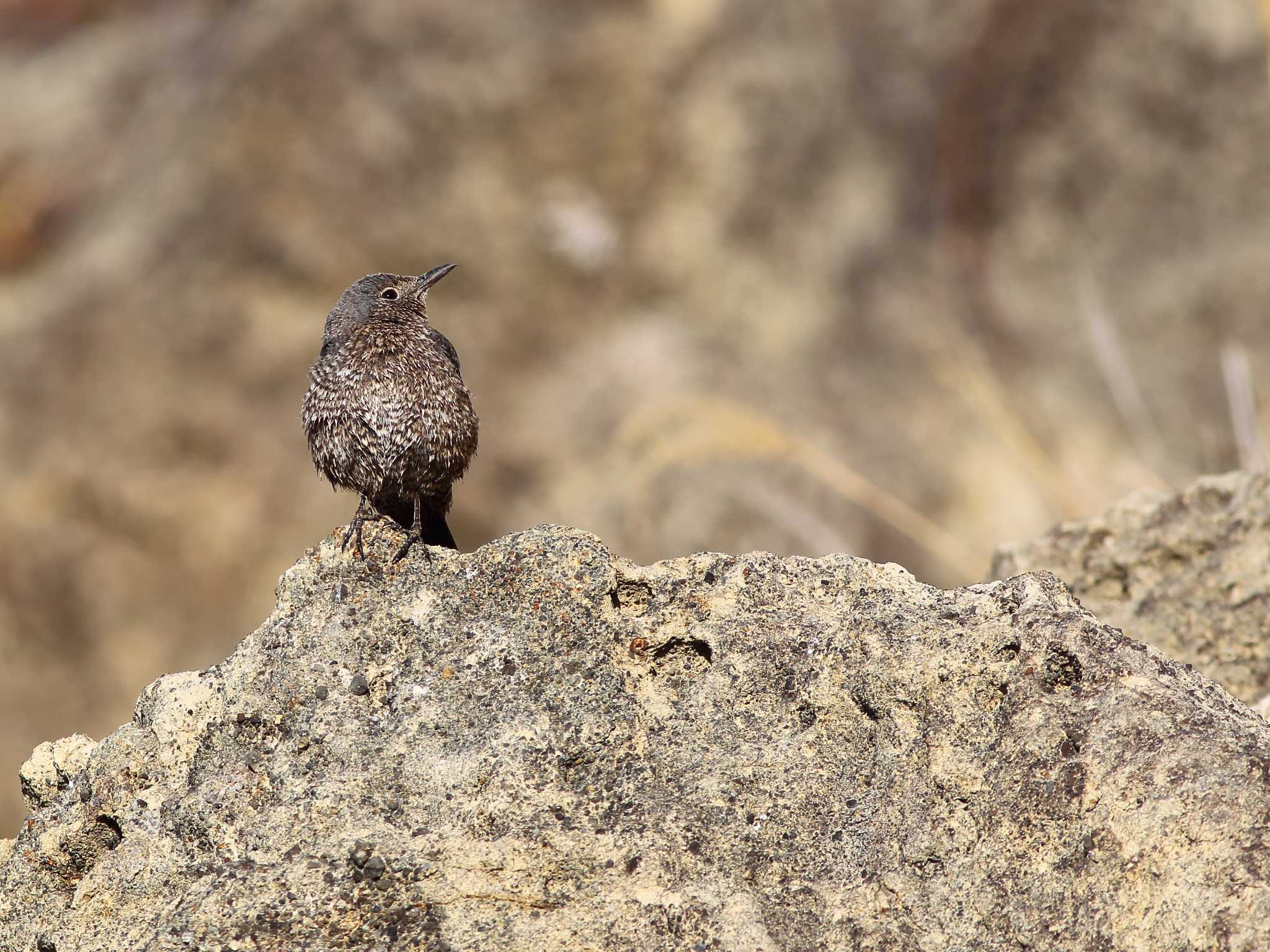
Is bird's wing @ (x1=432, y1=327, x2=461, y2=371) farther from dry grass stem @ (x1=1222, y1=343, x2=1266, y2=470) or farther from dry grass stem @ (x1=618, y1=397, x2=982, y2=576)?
dry grass stem @ (x1=1222, y1=343, x2=1266, y2=470)

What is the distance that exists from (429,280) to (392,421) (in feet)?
3.21

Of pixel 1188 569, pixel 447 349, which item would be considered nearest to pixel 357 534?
pixel 447 349

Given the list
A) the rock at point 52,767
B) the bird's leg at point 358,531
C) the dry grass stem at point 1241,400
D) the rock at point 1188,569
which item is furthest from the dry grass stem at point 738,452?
the rock at point 52,767

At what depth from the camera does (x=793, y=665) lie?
3.06 meters

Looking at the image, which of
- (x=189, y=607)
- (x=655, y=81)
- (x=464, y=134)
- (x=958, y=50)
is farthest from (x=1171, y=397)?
(x=189, y=607)

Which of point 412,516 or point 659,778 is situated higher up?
point 412,516

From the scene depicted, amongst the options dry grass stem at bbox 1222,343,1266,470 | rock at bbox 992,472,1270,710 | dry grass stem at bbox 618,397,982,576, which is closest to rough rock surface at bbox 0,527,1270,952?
rock at bbox 992,472,1270,710

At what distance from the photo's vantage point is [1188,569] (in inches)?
181

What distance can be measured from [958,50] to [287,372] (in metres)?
6.05

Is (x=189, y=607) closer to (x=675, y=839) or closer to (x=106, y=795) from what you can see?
(x=106, y=795)

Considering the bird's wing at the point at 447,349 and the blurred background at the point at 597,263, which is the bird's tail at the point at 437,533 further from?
the blurred background at the point at 597,263

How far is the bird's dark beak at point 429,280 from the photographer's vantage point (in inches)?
191

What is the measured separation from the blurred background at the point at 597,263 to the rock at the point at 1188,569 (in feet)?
18.9

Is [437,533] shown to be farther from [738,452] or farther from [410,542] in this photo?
[738,452]
